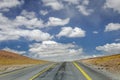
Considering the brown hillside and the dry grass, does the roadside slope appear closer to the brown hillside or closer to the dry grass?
the dry grass

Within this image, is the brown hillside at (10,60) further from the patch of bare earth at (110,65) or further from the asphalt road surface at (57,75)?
the asphalt road surface at (57,75)

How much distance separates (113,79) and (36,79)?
228 inches

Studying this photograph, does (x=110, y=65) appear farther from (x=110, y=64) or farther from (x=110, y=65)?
(x=110, y=64)

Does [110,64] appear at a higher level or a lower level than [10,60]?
lower

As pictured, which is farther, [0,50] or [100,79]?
[0,50]

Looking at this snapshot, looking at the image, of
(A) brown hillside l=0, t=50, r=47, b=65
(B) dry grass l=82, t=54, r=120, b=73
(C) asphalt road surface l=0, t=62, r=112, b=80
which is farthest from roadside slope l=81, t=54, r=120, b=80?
(A) brown hillside l=0, t=50, r=47, b=65

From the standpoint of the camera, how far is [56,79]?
693 inches

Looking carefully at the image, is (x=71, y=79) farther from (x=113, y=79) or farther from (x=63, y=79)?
(x=113, y=79)

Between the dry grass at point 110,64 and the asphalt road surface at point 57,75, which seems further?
the dry grass at point 110,64

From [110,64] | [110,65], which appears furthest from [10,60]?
[110,65]

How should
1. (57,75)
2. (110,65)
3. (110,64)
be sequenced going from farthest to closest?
(110,64)
(110,65)
(57,75)

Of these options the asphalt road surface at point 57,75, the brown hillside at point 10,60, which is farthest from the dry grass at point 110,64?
the brown hillside at point 10,60

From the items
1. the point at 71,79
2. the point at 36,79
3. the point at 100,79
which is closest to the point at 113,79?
the point at 100,79

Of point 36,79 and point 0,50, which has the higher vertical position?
point 0,50
